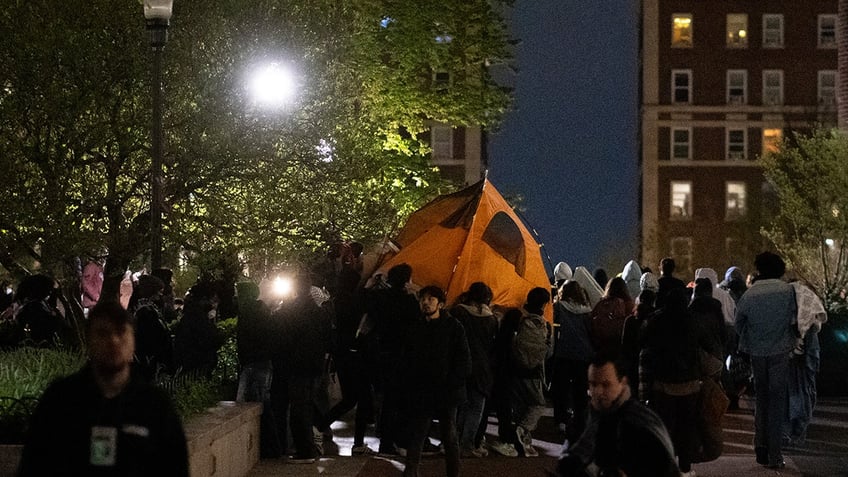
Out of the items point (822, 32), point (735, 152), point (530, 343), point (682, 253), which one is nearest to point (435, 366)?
point (530, 343)

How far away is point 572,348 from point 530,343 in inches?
85.0

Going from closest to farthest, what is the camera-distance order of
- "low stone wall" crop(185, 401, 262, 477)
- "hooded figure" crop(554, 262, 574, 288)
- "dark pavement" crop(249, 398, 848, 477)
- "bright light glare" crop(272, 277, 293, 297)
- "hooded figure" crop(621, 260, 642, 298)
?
"low stone wall" crop(185, 401, 262, 477) → "dark pavement" crop(249, 398, 848, 477) → "bright light glare" crop(272, 277, 293, 297) → "hooded figure" crop(621, 260, 642, 298) → "hooded figure" crop(554, 262, 574, 288)

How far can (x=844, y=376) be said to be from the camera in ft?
69.0

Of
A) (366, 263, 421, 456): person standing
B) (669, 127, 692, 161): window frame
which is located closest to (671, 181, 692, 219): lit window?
(669, 127, 692, 161): window frame

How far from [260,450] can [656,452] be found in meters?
8.07

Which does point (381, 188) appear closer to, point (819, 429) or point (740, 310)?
point (819, 429)

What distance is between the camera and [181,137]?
1741 cm

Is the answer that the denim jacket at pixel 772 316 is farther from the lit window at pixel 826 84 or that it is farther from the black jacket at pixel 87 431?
the lit window at pixel 826 84

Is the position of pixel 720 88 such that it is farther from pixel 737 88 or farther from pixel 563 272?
pixel 563 272

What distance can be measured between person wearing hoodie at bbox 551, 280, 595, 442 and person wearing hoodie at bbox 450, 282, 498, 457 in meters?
2.14

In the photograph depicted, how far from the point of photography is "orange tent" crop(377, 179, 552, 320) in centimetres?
1762

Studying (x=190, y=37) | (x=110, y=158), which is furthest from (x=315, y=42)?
(x=110, y=158)

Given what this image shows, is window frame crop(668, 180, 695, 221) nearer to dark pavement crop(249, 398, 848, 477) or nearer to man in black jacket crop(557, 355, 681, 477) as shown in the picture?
dark pavement crop(249, 398, 848, 477)

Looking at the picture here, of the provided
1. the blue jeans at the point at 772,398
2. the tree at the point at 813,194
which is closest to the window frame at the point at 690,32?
the tree at the point at 813,194
